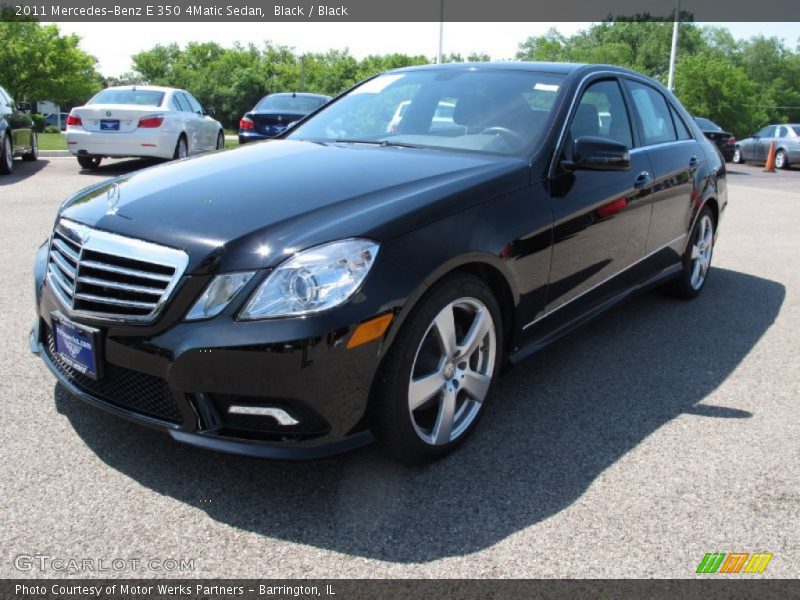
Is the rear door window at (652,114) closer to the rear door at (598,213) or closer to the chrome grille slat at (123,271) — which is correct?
the rear door at (598,213)

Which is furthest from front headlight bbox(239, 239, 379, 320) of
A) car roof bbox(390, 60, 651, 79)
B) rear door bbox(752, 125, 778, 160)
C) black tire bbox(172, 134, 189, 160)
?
rear door bbox(752, 125, 778, 160)

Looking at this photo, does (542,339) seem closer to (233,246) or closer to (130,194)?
(233,246)

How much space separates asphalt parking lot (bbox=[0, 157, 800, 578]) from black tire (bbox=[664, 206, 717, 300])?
1285 millimetres

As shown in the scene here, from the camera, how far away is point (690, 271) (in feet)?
17.5

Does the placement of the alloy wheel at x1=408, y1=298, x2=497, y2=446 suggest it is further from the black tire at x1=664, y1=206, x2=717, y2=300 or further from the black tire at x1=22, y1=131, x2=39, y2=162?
the black tire at x1=22, y1=131, x2=39, y2=162

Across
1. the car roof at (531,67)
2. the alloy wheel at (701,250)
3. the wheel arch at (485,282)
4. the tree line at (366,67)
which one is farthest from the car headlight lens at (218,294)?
the tree line at (366,67)

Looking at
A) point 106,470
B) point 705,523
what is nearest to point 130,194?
point 106,470

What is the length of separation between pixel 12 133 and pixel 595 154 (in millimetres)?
11421

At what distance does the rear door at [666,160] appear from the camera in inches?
176

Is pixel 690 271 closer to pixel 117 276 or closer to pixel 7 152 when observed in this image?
pixel 117 276

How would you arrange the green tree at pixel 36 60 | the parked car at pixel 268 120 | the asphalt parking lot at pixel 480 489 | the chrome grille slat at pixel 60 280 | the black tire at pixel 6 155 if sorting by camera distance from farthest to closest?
the green tree at pixel 36 60, the parked car at pixel 268 120, the black tire at pixel 6 155, the chrome grille slat at pixel 60 280, the asphalt parking lot at pixel 480 489

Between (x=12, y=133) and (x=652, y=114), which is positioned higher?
(x=652, y=114)

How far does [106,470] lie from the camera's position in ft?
8.97

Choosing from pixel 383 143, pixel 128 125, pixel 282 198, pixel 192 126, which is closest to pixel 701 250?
pixel 383 143
